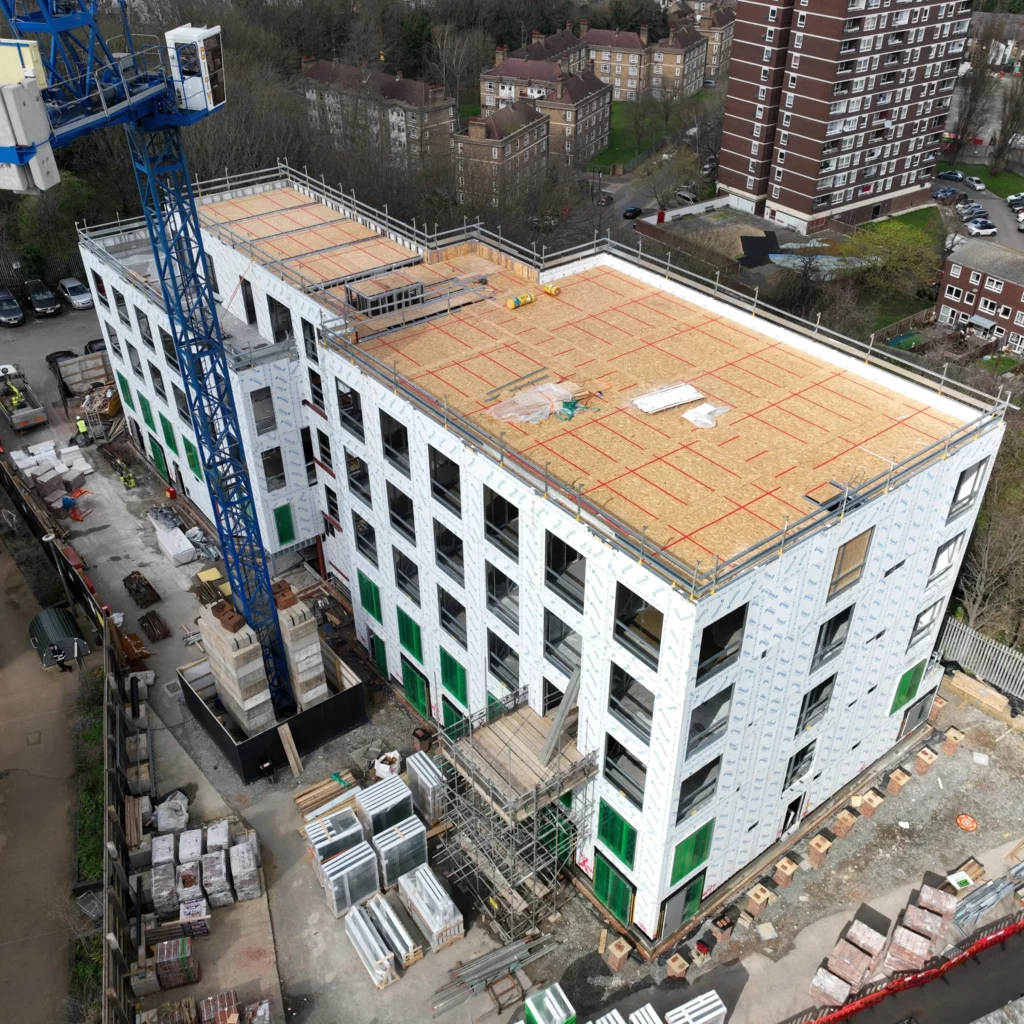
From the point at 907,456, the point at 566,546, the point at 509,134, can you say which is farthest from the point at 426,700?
the point at 509,134

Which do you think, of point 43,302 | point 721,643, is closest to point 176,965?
point 721,643

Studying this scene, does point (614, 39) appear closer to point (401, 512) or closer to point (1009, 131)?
point (1009, 131)

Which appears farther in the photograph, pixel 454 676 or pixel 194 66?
pixel 454 676

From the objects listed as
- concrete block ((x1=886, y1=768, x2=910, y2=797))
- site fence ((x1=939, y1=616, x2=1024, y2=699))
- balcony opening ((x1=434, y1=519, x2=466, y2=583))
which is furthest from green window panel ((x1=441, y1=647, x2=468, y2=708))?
site fence ((x1=939, y1=616, x2=1024, y2=699))

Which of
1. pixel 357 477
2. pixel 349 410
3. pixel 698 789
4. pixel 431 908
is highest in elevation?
pixel 349 410

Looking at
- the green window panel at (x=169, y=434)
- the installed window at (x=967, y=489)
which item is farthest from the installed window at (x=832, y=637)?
the green window panel at (x=169, y=434)

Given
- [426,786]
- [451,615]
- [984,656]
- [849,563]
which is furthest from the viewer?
[984,656]

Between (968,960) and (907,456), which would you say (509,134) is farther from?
(968,960)

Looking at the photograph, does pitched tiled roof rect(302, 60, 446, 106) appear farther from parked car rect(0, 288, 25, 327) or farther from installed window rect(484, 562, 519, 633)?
installed window rect(484, 562, 519, 633)
